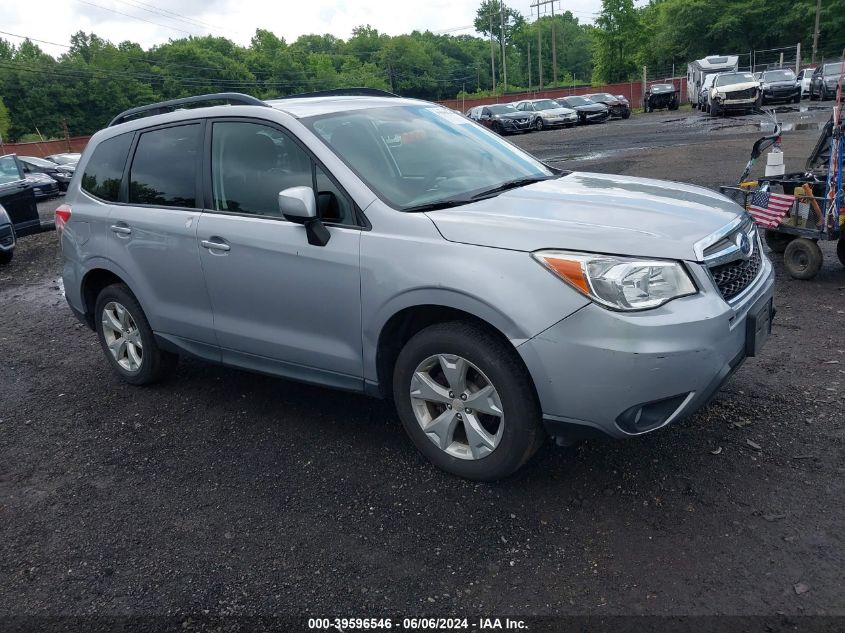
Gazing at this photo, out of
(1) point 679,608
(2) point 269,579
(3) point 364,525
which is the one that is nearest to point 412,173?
(3) point 364,525

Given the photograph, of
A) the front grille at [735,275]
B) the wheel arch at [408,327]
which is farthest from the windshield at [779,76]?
the wheel arch at [408,327]

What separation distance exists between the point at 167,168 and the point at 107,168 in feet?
2.59

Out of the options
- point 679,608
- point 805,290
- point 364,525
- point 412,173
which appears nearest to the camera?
point 679,608

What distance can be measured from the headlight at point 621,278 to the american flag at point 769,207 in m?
4.28

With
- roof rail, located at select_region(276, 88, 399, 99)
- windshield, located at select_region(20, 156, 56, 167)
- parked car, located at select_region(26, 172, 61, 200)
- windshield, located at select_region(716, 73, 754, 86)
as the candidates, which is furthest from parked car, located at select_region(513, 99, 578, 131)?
roof rail, located at select_region(276, 88, 399, 99)

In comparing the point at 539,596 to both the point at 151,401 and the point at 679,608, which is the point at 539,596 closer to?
the point at 679,608

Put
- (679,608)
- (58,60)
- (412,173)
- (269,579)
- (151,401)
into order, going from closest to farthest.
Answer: (679,608), (269,579), (412,173), (151,401), (58,60)

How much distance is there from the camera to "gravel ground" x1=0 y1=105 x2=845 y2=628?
285 centimetres

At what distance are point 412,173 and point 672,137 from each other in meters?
20.9

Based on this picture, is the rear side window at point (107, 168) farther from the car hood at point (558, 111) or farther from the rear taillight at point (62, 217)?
the car hood at point (558, 111)

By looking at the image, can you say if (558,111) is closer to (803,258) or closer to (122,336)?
(803,258)

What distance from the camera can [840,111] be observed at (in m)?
6.54

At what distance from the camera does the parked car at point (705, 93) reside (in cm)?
3306

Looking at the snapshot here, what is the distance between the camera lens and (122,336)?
5.25 meters
